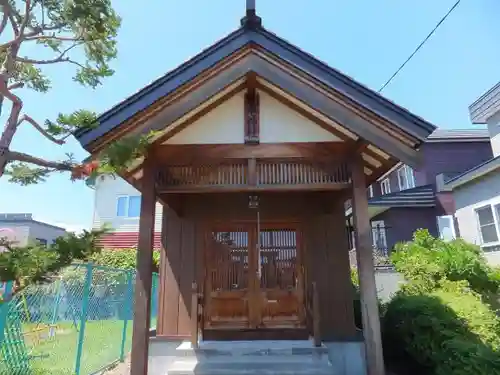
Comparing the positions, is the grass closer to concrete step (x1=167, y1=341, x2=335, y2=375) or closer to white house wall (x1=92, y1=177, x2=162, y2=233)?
concrete step (x1=167, y1=341, x2=335, y2=375)

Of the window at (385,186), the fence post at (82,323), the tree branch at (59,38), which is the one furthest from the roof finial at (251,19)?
the window at (385,186)

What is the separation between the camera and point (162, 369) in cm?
516

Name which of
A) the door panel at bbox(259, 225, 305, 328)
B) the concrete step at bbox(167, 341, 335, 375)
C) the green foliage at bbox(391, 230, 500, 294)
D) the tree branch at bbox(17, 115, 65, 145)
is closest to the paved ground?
the concrete step at bbox(167, 341, 335, 375)

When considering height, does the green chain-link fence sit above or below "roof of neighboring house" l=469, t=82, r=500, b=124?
below

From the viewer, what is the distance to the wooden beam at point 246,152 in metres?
4.00

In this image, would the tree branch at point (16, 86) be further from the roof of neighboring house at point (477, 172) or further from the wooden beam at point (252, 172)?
the roof of neighboring house at point (477, 172)

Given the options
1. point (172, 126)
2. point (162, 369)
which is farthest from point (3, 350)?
point (172, 126)

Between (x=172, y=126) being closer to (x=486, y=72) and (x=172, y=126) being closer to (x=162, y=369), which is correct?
(x=162, y=369)

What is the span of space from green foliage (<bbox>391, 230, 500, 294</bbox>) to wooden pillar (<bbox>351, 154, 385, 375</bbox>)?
3.38 metres

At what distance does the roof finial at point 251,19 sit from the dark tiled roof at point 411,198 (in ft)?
33.1

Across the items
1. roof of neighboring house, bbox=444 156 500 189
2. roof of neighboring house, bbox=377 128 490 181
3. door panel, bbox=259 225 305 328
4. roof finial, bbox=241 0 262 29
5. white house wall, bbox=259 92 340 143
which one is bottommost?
door panel, bbox=259 225 305 328

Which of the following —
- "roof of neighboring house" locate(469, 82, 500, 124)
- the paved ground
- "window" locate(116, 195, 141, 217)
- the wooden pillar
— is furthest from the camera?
"window" locate(116, 195, 141, 217)

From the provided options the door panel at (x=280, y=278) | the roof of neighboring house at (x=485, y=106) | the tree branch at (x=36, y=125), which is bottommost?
the door panel at (x=280, y=278)

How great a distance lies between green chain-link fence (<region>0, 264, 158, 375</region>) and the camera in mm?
3605
